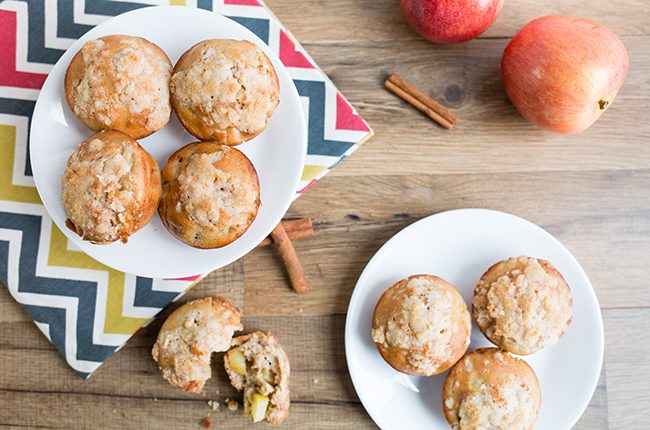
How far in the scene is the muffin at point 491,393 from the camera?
1542 millimetres

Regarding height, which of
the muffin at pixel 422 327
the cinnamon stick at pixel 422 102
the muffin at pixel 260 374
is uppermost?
the cinnamon stick at pixel 422 102

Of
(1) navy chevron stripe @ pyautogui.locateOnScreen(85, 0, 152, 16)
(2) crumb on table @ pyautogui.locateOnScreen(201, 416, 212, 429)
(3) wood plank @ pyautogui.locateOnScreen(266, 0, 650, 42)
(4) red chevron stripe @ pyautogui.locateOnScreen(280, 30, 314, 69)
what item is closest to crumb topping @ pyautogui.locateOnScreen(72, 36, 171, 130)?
(1) navy chevron stripe @ pyautogui.locateOnScreen(85, 0, 152, 16)

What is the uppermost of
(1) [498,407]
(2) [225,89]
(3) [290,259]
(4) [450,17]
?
(4) [450,17]

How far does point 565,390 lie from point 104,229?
1.25 m

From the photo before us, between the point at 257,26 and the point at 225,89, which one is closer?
the point at 225,89

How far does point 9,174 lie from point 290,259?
78cm

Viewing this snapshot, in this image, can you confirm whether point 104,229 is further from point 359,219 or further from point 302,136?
point 359,219

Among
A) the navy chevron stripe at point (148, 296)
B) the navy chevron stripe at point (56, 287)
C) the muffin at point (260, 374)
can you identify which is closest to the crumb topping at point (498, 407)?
the muffin at point (260, 374)

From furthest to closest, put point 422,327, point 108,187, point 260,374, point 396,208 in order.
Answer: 1. point 396,208
2. point 260,374
3. point 422,327
4. point 108,187

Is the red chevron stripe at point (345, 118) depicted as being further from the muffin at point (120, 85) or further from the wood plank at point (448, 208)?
the muffin at point (120, 85)

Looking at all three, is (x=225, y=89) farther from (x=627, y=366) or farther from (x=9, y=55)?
(x=627, y=366)

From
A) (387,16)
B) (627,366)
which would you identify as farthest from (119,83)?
(627,366)

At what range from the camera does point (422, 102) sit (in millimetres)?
1763

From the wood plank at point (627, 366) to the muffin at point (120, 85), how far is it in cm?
133
